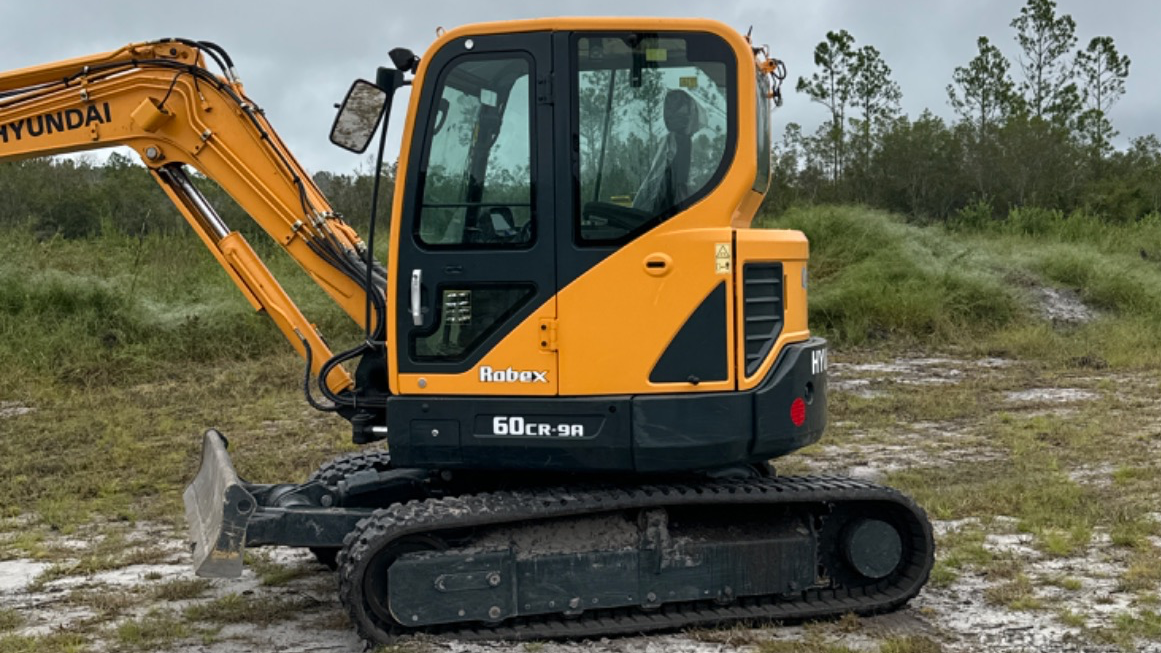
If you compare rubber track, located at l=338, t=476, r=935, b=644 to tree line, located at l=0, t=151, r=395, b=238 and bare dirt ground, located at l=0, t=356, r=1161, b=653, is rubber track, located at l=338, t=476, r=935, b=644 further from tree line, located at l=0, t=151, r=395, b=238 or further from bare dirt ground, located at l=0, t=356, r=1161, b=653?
tree line, located at l=0, t=151, r=395, b=238

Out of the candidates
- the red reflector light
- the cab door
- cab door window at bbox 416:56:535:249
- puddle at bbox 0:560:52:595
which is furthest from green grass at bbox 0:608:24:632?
the red reflector light

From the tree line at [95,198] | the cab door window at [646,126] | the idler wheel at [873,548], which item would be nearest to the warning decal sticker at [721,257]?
the cab door window at [646,126]

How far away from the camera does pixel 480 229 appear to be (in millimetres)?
5188

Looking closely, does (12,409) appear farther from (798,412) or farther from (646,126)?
(798,412)

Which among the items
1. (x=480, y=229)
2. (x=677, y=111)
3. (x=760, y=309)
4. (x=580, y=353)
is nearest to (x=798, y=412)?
(x=760, y=309)

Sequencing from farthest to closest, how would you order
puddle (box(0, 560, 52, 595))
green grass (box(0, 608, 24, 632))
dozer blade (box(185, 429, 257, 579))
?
1. puddle (box(0, 560, 52, 595))
2. green grass (box(0, 608, 24, 632))
3. dozer blade (box(185, 429, 257, 579))

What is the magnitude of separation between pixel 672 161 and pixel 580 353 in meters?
0.89

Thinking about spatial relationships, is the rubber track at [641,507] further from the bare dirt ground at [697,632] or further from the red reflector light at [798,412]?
the red reflector light at [798,412]

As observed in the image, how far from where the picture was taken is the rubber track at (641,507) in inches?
199

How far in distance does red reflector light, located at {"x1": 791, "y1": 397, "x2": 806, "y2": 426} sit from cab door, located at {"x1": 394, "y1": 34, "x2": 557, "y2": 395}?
1047 mm

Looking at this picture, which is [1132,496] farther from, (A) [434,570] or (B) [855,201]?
(B) [855,201]

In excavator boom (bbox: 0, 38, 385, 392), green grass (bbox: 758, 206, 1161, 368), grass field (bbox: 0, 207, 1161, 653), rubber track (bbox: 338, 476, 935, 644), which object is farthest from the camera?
green grass (bbox: 758, 206, 1161, 368)

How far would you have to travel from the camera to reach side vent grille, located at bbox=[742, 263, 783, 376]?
520 centimetres

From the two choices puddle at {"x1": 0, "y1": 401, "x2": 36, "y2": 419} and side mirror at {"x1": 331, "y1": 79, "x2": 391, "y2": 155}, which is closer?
side mirror at {"x1": 331, "y1": 79, "x2": 391, "y2": 155}
